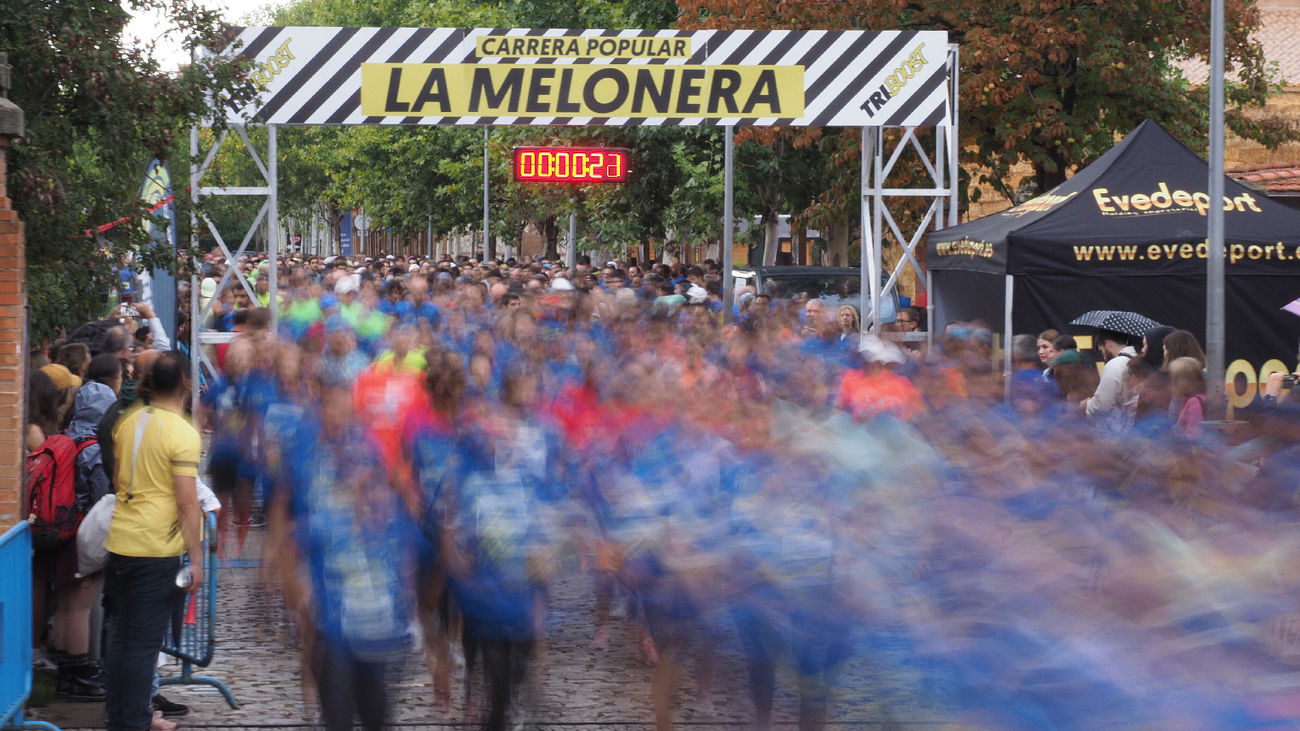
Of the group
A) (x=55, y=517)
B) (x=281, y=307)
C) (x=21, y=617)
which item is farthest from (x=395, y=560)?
(x=281, y=307)

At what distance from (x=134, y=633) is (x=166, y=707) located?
1.03 meters

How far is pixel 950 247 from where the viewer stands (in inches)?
634

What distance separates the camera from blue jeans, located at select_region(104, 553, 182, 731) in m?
6.70

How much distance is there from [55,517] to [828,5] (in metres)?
17.1

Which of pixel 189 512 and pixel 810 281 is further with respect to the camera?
pixel 810 281

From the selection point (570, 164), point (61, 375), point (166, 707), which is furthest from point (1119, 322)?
point (570, 164)

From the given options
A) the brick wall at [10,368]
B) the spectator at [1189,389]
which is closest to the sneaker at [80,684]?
the brick wall at [10,368]

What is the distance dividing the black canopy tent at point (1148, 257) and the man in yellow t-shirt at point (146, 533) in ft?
30.8

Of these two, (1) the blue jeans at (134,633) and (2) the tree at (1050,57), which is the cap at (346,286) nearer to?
(2) the tree at (1050,57)

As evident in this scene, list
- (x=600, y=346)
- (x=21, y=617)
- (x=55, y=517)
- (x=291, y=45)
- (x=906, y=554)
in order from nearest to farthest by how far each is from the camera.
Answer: (x=906, y=554) < (x=21, y=617) < (x=55, y=517) < (x=600, y=346) < (x=291, y=45)

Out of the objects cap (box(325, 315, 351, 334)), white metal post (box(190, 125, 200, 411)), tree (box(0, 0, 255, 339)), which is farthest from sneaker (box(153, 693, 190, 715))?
white metal post (box(190, 125, 200, 411))

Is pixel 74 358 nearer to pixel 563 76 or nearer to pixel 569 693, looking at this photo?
pixel 569 693

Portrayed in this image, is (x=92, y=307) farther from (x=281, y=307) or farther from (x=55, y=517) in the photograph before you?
(x=281, y=307)

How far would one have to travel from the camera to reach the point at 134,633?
6.70 metres
